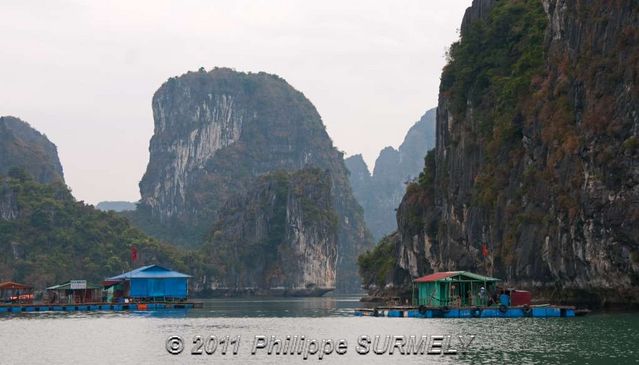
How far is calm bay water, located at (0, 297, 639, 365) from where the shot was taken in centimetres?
4347

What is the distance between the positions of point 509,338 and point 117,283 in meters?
67.0

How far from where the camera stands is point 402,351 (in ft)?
153

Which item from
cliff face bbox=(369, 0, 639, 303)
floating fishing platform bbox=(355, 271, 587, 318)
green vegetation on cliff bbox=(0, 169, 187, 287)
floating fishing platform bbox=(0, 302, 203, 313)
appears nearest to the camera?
cliff face bbox=(369, 0, 639, 303)

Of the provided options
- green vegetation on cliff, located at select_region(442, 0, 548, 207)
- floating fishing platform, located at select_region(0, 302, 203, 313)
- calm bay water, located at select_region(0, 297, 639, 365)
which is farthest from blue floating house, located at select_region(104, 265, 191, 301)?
green vegetation on cliff, located at select_region(442, 0, 548, 207)

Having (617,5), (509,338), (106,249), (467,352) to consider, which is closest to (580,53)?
(617,5)

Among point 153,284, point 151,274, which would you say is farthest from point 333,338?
point 153,284

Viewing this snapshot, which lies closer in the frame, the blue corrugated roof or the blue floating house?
the blue corrugated roof

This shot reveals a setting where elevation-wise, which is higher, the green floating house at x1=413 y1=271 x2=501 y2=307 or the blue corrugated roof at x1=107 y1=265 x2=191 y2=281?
the blue corrugated roof at x1=107 y1=265 x2=191 y2=281

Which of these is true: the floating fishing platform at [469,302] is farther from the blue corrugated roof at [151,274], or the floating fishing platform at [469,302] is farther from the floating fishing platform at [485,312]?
the blue corrugated roof at [151,274]

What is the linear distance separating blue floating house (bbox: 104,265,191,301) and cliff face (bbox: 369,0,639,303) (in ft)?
91.9

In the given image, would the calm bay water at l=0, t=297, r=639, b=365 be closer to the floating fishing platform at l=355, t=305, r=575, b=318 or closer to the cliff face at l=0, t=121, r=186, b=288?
the floating fishing platform at l=355, t=305, r=575, b=318

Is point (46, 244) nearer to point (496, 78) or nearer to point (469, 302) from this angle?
point (496, 78)

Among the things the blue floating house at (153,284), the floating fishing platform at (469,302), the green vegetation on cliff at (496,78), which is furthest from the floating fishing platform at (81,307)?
the green vegetation on cliff at (496,78)

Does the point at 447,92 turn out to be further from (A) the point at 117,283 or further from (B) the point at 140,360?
(B) the point at 140,360
